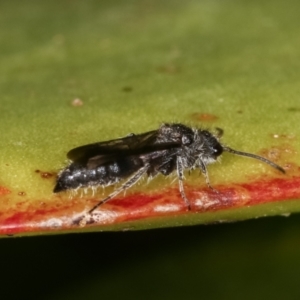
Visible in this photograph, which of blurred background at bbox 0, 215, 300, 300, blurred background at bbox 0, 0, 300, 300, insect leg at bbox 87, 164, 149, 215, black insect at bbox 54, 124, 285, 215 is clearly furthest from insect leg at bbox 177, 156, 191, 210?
blurred background at bbox 0, 215, 300, 300

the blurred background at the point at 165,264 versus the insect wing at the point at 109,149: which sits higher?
the insect wing at the point at 109,149

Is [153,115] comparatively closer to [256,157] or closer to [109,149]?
[109,149]

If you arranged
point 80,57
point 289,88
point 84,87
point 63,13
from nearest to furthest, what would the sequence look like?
1. point 289,88
2. point 84,87
3. point 80,57
4. point 63,13

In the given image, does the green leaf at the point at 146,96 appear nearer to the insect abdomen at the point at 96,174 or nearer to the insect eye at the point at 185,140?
the insect abdomen at the point at 96,174

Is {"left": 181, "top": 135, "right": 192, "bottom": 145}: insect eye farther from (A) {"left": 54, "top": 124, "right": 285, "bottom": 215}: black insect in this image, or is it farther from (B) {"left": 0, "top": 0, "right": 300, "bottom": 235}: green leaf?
(B) {"left": 0, "top": 0, "right": 300, "bottom": 235}: green leaf

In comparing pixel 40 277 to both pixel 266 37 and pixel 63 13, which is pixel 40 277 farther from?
pixel 63 13

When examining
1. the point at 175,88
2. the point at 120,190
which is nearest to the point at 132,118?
the point at 175,88

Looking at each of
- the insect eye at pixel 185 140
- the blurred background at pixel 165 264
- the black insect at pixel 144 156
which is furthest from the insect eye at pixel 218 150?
the blurred background at pixel 165 264


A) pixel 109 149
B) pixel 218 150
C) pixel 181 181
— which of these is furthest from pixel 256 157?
pixel 109 149
